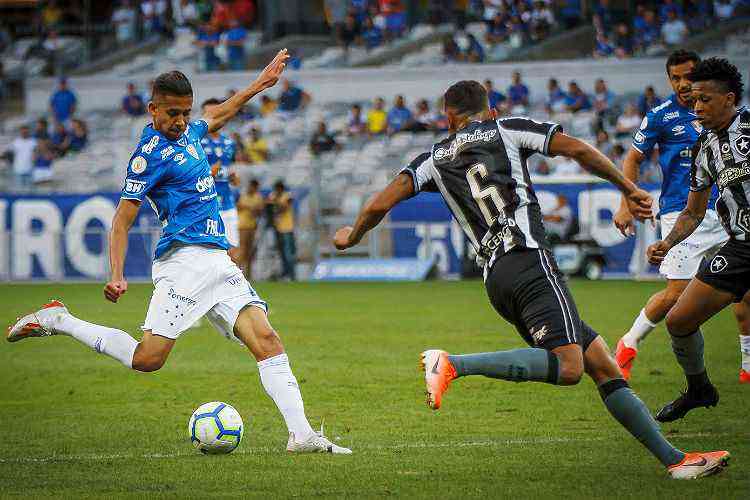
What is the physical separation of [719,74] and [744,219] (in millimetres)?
938

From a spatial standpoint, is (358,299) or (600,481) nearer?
(600,481)

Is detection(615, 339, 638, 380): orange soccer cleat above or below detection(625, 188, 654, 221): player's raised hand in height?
below

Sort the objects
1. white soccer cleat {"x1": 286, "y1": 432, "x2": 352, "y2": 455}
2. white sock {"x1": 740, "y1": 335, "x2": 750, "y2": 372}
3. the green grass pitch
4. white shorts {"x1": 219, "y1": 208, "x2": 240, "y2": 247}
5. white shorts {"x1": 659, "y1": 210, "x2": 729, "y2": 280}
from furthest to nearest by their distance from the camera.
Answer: white shorts {"x1": 219, "y1": 208, "x2": 240, "y2": 247}
white sock {"x1": 740, "y1": 335, "x2": 750, "y2": 372}
white shorts {"x1": 659, "y1": 210, "x2": 729, "y2": 280}
white soccer cleat {"x1": 286, "y1": 432, "x2": 352, "y2": 455}
the green grass pitch

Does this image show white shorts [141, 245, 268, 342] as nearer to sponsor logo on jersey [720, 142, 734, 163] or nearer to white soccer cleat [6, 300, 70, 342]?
white soccer cleat [6, 300, 70, 342]

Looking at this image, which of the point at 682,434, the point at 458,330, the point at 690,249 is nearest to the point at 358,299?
the point at 458,330

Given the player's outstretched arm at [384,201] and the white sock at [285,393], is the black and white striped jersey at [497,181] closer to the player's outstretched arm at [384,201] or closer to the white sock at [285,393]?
the player's outstretched arm at [384,201]

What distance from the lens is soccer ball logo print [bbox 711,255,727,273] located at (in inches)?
314

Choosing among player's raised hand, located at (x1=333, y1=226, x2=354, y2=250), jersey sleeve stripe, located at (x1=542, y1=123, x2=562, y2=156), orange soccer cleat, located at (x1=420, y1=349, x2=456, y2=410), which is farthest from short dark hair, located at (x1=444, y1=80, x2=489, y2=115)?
orange soccer cleat, located at (x1=420, y1=349, x2=456, y2=410)

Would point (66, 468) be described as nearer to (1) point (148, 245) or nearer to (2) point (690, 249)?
(2) point (690, 249)

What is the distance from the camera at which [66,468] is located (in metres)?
7.54

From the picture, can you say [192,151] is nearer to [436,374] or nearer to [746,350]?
[436,374]

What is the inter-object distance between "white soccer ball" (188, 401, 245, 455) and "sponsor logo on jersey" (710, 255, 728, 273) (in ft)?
10.4

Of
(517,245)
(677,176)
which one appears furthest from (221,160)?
(517,245)

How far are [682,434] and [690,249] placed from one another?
239cm
